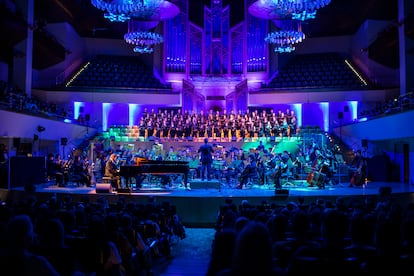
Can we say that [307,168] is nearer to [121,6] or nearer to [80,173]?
[80,173]

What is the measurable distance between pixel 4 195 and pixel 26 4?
1010cm

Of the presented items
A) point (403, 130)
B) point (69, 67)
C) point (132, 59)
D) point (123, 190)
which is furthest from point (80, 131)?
point (403, 130)

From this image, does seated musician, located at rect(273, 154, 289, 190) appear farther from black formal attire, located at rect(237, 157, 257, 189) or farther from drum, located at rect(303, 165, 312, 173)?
drum, located at rect(303, 165, 312, 173)

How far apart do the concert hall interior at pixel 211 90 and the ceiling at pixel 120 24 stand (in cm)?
10

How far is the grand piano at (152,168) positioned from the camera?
11.2 metres

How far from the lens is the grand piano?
11164mm

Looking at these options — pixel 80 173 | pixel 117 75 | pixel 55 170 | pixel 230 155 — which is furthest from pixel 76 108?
pixel 230 155

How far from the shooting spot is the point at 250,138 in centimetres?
1878

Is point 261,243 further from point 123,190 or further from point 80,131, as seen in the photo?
point 80,131

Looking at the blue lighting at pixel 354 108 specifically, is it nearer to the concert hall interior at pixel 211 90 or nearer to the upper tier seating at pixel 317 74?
the concert hall interior at pixel 211 90

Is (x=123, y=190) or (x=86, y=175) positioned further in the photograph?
(x=86, y=175)

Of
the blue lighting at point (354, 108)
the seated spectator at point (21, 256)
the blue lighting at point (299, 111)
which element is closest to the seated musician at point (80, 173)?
the seated spectator at point (21, 256)

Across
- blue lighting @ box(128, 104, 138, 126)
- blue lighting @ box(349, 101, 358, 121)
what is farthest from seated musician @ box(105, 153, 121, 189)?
blue lighting @ box(349, 101, 358, 121)

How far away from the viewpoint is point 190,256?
6.31 m
